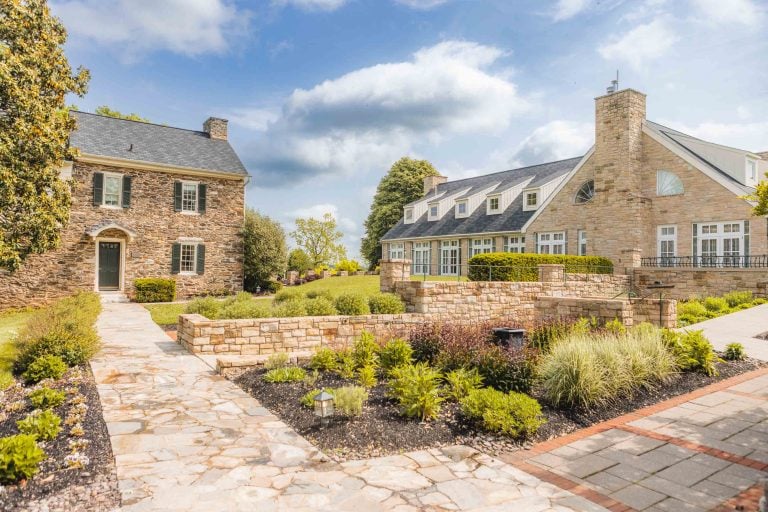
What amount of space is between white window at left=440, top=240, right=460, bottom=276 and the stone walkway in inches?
941

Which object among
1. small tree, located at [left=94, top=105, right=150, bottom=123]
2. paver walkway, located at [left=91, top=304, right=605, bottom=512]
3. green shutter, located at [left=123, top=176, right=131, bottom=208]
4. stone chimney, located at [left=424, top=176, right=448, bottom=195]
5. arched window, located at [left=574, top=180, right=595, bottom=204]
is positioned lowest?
paver walkway, located at [left=91, top=304, right=605, bottom=512]

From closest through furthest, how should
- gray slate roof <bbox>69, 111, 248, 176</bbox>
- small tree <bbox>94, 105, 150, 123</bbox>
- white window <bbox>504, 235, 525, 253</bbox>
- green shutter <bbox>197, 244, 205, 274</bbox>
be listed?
gray slate roof <bbox>69, 111, 248, 176</bbox> < green shutter <bbox>197, 244, 205, 274</bbox> < white window <bbox>504, 235, 525, 253</bbox> < small tree <bbox>94, 105, 150, 123</bbox>

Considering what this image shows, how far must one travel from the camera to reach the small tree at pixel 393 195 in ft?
144

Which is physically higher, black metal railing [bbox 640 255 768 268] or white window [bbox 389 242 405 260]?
white window [bbox 389 242 405 260]

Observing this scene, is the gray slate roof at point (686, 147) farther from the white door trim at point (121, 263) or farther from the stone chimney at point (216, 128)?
the white door trim at point (121, 263)

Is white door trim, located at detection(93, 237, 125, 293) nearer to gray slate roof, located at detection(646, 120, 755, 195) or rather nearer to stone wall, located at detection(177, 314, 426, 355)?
stone wall, located at detection(177, 314, 426, 355)

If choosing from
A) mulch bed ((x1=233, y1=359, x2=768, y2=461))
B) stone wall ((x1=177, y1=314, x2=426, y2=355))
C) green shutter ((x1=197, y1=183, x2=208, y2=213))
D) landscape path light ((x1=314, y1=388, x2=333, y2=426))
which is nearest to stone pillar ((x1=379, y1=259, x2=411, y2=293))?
stone wall ((x1=177, y1=314, x2=426, y2=355))

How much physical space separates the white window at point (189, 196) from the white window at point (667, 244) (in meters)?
21.9

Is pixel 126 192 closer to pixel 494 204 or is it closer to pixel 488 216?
pixel 488 216

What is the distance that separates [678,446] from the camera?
4.95m

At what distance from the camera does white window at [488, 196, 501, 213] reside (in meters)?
29.6

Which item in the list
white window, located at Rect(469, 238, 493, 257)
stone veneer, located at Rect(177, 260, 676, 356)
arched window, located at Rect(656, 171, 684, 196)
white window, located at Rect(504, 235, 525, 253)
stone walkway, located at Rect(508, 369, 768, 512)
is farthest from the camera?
white window, located at Rect(469, 238, 493, 257)

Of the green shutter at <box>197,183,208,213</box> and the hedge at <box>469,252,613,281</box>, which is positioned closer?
the hedge at <box>469,252,613,281</box>

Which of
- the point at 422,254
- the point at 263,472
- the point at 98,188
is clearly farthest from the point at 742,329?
the point at 98,188
